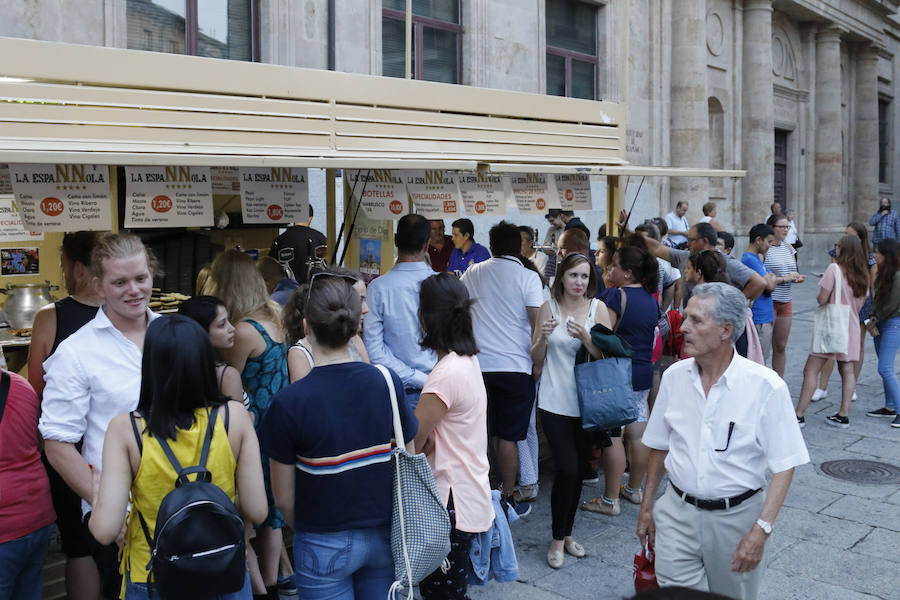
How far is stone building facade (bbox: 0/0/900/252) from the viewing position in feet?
42.3

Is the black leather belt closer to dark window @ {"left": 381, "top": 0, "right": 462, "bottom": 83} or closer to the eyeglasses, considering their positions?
the eyeglasses

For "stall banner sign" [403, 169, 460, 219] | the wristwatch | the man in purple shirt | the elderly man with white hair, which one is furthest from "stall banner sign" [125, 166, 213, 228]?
the man in purple shirt

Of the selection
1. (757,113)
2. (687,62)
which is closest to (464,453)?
(687,62)

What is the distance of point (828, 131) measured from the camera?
1155 inches

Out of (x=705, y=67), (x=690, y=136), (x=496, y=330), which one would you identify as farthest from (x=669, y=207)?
(x=496, y=330)

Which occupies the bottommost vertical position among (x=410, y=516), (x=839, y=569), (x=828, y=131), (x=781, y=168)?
(x=839, y=569)

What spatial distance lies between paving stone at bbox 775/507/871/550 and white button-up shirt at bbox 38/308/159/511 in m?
4.67

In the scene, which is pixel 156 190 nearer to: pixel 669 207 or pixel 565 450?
pixel 565 450

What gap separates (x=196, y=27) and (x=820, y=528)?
33.9 ft

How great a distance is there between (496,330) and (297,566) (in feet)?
9.64

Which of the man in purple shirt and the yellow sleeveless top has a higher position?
the man in purple shirt

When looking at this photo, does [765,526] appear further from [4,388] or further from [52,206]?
[52,206]

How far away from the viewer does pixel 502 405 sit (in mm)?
5969

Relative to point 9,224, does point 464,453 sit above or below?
below
